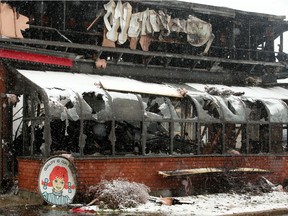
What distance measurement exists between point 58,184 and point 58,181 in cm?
9

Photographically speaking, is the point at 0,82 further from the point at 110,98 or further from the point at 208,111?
the point at 208,111

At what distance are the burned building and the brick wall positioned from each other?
35 millimetres

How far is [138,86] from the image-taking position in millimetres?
18125

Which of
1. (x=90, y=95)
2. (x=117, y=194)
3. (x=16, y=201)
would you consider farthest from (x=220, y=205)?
(x=16, y=201)

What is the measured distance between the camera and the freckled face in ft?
49.3

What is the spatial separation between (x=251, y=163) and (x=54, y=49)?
27.5 feet

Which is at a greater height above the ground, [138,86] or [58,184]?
[138,86]

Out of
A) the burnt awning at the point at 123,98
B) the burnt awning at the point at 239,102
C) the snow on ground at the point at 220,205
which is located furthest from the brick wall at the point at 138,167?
the burnt awning at the point at 239,102

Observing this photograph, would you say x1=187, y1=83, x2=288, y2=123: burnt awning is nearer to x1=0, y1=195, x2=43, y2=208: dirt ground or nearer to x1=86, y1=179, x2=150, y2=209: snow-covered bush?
x1=86, y1=179, x2=150, y2=209: snow-covered bush

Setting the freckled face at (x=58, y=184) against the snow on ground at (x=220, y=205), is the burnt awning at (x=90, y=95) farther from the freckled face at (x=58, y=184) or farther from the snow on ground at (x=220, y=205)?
the snow on ground at (x=220, y=205)

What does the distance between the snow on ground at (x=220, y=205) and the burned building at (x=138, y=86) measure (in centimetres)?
170

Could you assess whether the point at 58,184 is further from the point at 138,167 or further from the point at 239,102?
the point at 239,102

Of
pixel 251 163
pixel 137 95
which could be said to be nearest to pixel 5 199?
pixel 137 95

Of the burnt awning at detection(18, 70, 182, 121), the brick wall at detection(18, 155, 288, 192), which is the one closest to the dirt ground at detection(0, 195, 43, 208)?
the brick wall at detection(18, 155, 288, 192)
